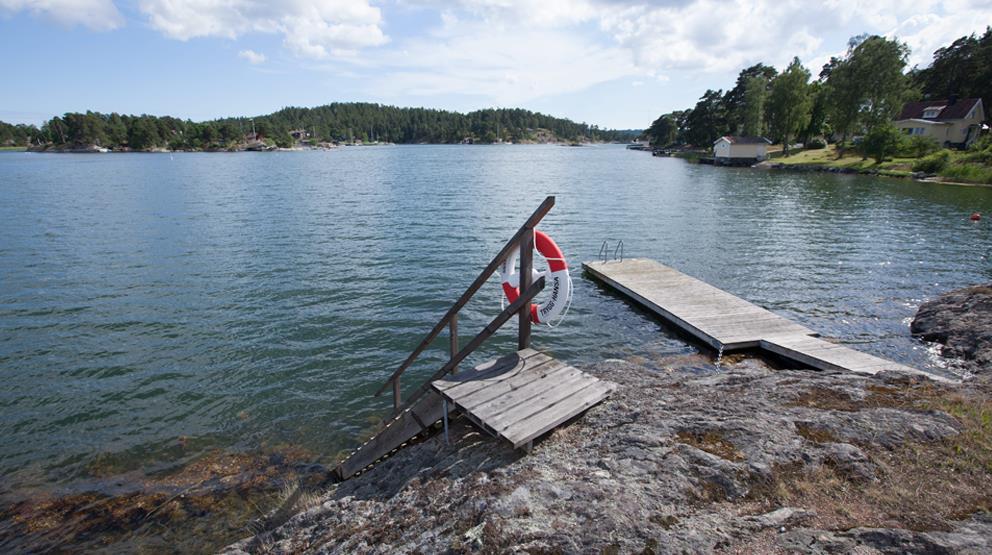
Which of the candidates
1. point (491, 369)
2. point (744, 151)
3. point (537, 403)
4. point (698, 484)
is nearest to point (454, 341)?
point (491, 369)

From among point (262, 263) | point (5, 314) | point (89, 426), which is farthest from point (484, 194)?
point (89, 426)

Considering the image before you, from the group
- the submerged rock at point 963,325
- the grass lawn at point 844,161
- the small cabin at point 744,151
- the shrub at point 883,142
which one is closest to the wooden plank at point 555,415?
the submerged rock at point 963,325

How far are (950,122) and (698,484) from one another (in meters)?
80.1

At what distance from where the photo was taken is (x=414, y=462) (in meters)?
6.02

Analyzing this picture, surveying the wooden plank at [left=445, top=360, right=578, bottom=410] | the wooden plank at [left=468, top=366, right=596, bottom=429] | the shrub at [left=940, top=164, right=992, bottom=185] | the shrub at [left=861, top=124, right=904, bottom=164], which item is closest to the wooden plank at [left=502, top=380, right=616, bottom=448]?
the wooden plank at [left=468, top=366, right=596, bottom=429]

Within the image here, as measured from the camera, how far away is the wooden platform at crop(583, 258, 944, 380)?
32.2 feet

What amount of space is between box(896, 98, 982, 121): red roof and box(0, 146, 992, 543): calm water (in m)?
36.6

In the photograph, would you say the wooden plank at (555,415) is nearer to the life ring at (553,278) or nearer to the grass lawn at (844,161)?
the life ring at (553,278)

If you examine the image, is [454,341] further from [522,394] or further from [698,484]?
[698,484]

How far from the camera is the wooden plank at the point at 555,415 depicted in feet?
16.6

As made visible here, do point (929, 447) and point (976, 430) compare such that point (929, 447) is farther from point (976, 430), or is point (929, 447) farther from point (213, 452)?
point (213, 452)

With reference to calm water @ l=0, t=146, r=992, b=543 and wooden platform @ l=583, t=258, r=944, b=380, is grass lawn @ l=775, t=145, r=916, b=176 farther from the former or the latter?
wooden platform @ l=583, t=258, r=944, b=380

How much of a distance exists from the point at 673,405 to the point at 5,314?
17436 mm

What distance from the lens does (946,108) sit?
63.2 metres
